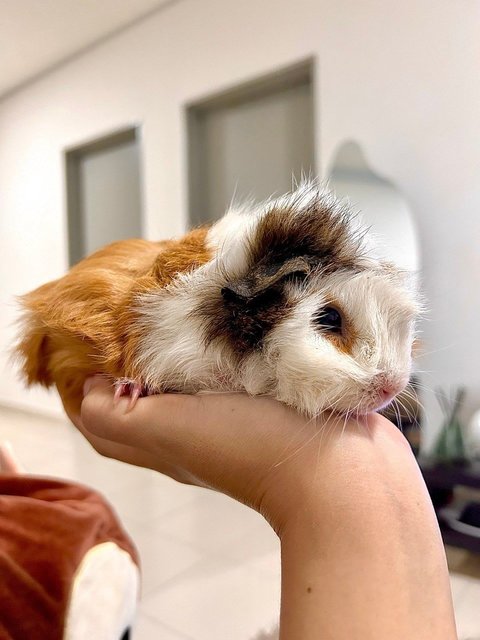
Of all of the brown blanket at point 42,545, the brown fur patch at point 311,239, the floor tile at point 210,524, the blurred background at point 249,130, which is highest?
the blurred background at point 249,130

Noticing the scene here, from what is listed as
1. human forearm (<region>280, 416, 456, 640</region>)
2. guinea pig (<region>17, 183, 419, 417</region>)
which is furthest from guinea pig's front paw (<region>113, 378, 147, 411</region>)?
human forearm (<region>280, 416, 456, 640</region>)

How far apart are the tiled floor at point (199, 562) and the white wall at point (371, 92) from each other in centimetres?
74

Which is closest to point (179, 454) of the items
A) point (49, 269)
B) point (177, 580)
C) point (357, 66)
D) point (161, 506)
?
point (177, 580)

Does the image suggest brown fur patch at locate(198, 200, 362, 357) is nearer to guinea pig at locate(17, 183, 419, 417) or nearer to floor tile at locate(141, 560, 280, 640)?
guinea pig at locate(17, 183, 419, 417)

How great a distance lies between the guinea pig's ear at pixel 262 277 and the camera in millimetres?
510

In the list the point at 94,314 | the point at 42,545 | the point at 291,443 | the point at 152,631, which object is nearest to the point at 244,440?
the point at 291,443

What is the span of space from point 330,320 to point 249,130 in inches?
83.9

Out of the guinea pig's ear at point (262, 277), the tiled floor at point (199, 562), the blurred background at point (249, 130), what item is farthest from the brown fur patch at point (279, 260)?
the tiled floor at point (199, 562)

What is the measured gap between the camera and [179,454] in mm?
549

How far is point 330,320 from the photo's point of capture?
1.71 ft

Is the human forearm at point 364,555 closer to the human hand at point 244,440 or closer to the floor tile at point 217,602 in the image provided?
the human hand at point 244,440

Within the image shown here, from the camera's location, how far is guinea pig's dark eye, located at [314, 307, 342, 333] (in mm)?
518

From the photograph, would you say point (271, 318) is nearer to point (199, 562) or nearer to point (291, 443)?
point (291, 443)

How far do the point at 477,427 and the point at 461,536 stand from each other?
0.34 m
